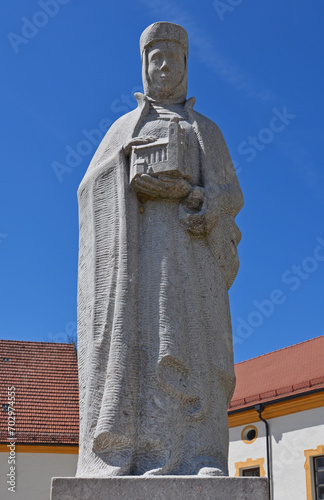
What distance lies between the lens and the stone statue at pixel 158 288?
192 inches

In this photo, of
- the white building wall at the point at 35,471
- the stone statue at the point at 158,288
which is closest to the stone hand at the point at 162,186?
the stone statue at the point at 158,288

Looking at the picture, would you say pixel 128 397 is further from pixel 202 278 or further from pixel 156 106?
pixel 156 106

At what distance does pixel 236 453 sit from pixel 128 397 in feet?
79.5

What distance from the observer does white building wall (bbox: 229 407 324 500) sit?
25062 millimetres

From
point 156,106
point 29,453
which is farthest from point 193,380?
point 29,453

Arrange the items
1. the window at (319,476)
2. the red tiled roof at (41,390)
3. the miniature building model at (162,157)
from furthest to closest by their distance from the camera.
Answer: the red tiled roof at (41,390) → the window at (319,476) → the miniature building model at (162,157)

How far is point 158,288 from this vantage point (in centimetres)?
524

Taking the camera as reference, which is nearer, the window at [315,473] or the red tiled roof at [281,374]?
the window at [315,473]

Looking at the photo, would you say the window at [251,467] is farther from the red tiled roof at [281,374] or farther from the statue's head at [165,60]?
the statue's head at [165,60]

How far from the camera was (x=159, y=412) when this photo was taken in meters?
4.90

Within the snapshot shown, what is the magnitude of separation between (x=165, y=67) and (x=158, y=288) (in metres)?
2.03

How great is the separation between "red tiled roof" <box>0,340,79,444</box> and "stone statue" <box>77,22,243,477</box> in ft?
67.3

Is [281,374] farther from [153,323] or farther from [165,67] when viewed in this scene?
[153,323]

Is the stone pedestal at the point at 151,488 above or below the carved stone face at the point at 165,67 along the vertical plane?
below
